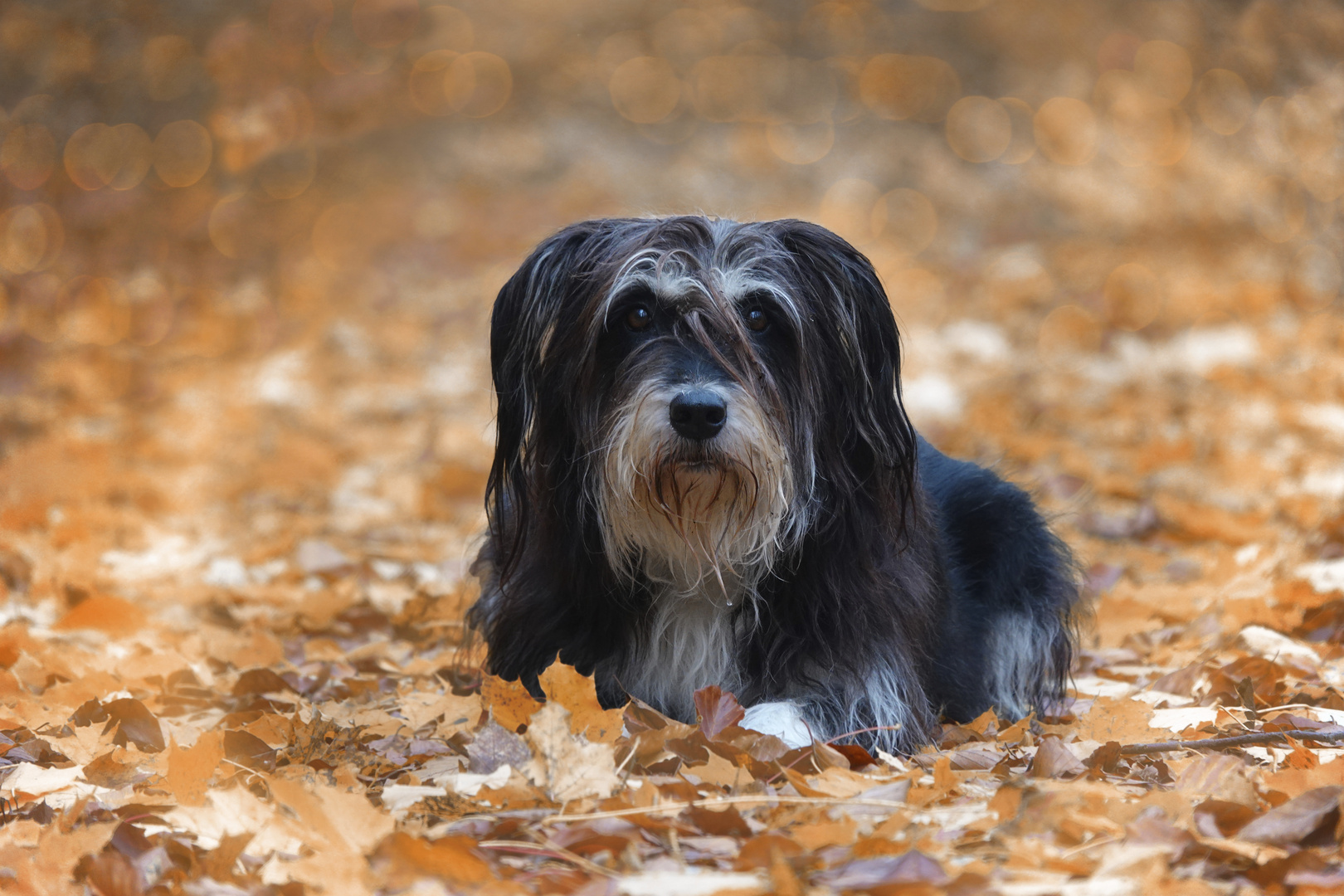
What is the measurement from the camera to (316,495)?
760 cm

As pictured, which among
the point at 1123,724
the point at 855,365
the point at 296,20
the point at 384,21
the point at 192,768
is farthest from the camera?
the point at 384,21

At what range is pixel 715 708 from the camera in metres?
2.78

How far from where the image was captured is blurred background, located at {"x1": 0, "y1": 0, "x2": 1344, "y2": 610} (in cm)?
746

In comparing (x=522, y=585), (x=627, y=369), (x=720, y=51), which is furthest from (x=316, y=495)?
(x=720, y=51)

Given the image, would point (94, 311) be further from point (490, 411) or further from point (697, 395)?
point (697, 395)

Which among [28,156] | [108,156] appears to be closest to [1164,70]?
[108,156]

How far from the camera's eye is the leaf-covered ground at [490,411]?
7.47 feet

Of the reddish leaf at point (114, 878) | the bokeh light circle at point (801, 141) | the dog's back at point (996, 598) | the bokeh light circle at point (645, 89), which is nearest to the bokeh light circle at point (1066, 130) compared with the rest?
the bokeh light circle at point (801, 141)

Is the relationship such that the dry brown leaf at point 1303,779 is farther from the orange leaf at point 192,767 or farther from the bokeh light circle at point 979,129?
the bokeh light circle at point 979,129

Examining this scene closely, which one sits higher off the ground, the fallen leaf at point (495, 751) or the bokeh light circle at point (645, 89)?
the bokeh light circle at point (645, 89)

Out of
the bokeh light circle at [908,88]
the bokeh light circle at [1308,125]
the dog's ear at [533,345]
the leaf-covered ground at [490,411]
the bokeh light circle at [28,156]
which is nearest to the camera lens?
the leaf-covered ground at [490,411]

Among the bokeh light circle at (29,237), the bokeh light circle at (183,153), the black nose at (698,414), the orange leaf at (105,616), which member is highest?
the bokeh light circle at (183,153)

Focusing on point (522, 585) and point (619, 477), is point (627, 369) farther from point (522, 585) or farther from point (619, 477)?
point (522, 585)

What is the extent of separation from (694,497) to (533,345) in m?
0.59
